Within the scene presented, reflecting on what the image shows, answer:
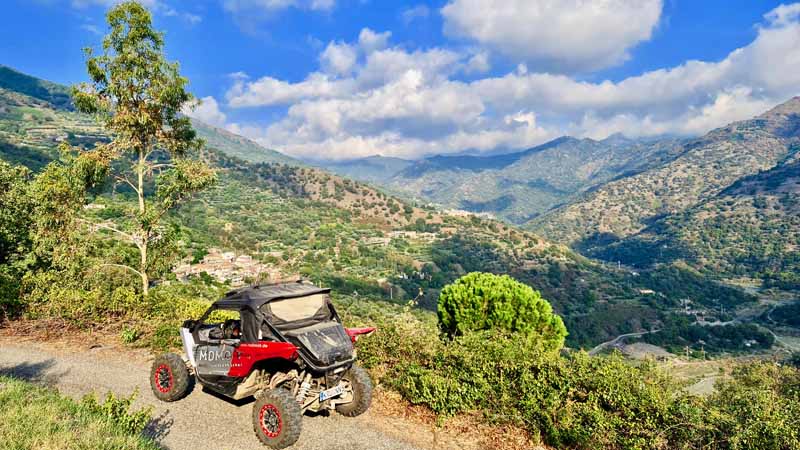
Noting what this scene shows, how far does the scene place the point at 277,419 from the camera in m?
5.71

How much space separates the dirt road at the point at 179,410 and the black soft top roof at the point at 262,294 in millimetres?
1888

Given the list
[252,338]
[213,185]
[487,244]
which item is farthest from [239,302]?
[487,244]

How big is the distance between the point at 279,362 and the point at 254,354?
1.44 feet

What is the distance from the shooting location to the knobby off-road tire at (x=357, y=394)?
6508mm

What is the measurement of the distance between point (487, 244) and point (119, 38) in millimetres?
128038

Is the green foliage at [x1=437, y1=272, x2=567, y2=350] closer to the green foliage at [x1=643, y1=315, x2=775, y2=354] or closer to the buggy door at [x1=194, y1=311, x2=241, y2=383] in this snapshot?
the buggy door at [x1=194, y1=311, x2=241, y2=383]

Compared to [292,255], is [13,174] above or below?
above

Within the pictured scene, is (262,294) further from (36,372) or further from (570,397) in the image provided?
(36,372)

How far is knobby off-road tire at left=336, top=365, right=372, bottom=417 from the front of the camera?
21.4 ft

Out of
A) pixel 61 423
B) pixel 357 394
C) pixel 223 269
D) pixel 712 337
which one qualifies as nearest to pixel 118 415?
pixel 61 423

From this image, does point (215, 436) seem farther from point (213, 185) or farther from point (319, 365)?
point (213, 185)

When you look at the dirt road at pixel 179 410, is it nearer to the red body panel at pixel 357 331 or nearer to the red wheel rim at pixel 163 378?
the red wheel rim at pixel 163 378

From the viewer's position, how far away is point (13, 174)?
17.6 m

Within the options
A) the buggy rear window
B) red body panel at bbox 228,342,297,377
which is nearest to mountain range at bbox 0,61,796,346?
red body panel at bbox 228,342,297,377
